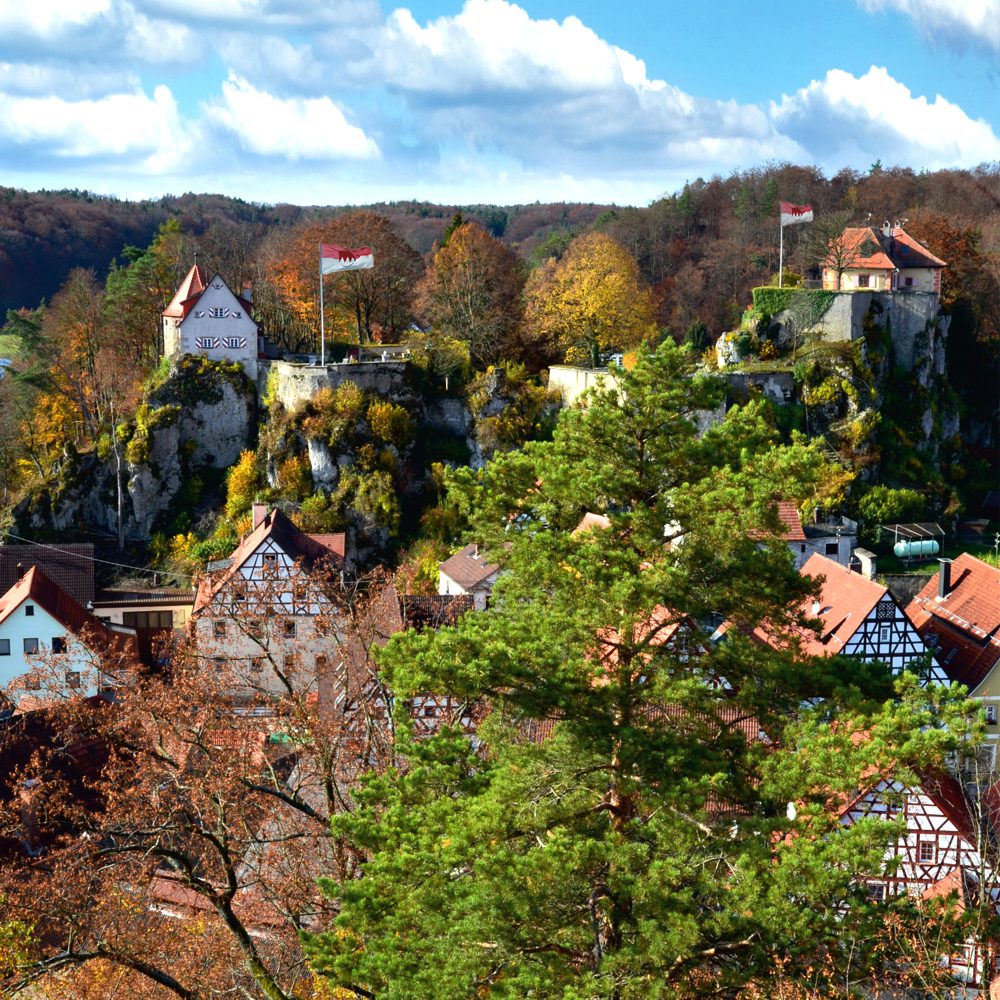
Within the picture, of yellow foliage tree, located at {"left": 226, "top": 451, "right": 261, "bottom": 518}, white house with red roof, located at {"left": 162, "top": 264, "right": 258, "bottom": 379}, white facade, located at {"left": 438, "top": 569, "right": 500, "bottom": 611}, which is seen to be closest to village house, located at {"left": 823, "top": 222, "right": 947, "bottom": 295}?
white facade, located at {"left": 438, "top": 569, "right": 500, "bottom": 611}

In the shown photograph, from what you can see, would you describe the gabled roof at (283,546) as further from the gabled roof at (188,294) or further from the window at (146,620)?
the gabled roof at (188,294)

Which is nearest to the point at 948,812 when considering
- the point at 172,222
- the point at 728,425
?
the point at 728,425

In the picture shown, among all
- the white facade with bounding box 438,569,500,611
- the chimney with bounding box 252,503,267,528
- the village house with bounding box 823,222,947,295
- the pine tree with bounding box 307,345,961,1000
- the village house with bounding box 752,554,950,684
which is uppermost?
the village house with bounding box 823,222,947,295

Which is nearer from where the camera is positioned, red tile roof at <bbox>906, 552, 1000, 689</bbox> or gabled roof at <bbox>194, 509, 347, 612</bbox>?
red tile roof at <bbox>906, 552, 1000, 689</bbox>

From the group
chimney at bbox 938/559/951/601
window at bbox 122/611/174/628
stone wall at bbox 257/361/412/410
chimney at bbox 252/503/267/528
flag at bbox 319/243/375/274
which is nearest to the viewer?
chimney at bbox 938/559/951/601

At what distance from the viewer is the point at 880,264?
44.9 metres

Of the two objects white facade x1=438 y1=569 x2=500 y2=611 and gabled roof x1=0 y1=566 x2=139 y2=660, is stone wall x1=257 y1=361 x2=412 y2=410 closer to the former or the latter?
white facade x1=438 y1=569 x2=500 y2=611

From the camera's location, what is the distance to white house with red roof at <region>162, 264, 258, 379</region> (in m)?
42.0

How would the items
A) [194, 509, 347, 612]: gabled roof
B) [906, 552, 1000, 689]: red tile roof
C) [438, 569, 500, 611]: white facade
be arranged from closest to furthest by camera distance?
[906, 552, 1000, 689]: red tile roof < [438, 569, 500, 611]: white facade < [194, 509, 347, 612]: gabled roof

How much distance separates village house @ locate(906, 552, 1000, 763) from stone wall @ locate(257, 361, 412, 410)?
58.0 ft

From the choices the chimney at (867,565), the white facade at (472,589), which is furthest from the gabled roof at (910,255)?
the white facade at (472,589)

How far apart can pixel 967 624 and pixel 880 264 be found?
20.2m

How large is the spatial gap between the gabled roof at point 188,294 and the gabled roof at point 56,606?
11.2 m

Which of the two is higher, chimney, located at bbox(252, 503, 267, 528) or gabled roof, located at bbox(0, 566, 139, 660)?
chimney, located at bbox(252, 503, 267, 528)
